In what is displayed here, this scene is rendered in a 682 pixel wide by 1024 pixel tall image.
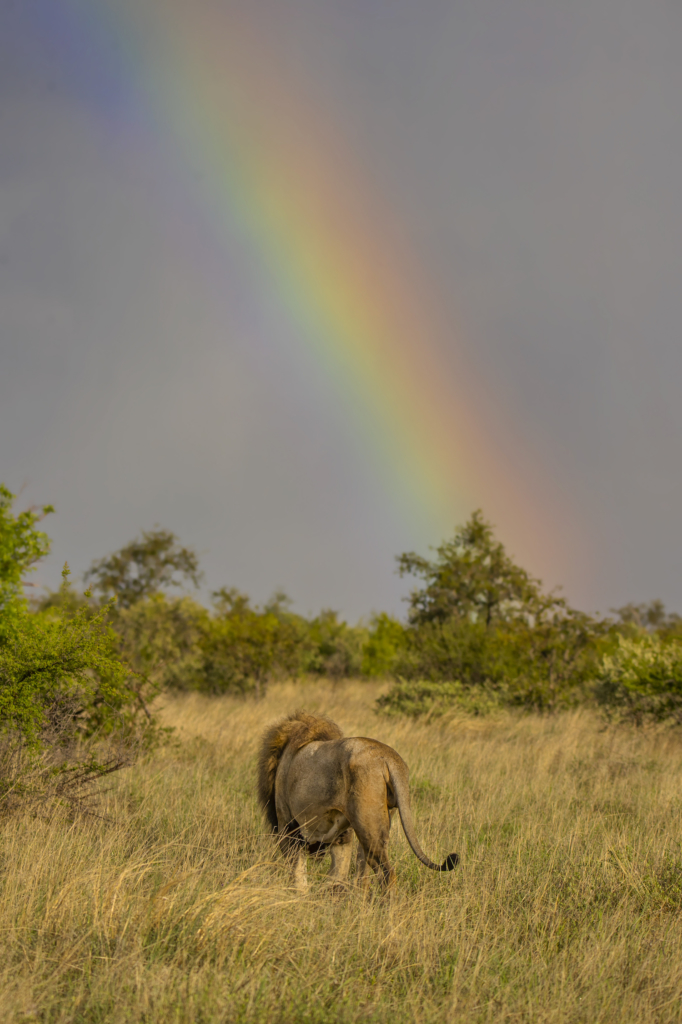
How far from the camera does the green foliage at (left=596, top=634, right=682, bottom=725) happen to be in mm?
11812

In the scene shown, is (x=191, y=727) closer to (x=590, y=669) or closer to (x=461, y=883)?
(x=461, y=883)

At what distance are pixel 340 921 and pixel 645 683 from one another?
391 inches

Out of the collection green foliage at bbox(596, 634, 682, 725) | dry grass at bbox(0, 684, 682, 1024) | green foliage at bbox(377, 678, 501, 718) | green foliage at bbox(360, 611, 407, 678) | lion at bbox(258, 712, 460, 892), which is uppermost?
green foliage at bbox(360, 611, 407, 678)

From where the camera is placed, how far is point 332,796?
409cm

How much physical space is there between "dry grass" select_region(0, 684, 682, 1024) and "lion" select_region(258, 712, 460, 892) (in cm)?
21

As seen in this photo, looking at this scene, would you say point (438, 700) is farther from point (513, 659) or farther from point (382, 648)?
point (382, 648)

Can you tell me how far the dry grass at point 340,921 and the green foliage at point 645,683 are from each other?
5.50 meters


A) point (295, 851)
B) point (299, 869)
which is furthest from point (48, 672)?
point (299, 869)

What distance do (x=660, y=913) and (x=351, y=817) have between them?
193 centimetres

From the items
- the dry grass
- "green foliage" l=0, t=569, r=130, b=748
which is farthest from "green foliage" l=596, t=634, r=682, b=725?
"green foliage" l=0, t=569, r=130, b=748

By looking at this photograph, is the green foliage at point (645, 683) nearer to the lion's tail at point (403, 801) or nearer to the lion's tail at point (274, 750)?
the lion's tail at point (274, 750)

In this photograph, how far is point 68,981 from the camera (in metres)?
2.96

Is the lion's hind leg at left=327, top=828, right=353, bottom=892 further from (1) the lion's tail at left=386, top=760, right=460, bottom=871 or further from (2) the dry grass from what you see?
(1) the lion's tail at left=386, top=760, right=460, bottom=871

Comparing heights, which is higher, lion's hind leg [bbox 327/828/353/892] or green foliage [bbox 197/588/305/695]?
green foliage [bbox 197/588/305/695]
